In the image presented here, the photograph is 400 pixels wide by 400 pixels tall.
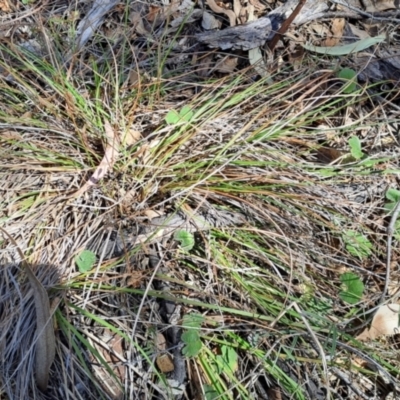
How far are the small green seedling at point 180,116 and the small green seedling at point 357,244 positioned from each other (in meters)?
0.61

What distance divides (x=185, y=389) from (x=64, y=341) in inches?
14.1

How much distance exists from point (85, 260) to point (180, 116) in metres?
0.55

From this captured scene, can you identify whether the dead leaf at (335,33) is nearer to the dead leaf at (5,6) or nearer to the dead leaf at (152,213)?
the dead leaf at (152,213)

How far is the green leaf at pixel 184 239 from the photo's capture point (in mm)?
1572

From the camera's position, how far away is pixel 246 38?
1965mm

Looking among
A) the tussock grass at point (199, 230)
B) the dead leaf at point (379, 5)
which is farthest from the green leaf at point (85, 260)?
the dead leaf at point (379, 5)

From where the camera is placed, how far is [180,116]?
1.72 m

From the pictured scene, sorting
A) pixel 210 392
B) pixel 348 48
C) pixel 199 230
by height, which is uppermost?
pixel 348 48

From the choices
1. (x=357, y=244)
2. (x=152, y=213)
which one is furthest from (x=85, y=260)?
(x=357, y=244)

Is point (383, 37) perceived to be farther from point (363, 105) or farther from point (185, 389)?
point (185, 389)

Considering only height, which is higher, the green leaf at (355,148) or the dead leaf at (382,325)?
the green leaf at (355,148)

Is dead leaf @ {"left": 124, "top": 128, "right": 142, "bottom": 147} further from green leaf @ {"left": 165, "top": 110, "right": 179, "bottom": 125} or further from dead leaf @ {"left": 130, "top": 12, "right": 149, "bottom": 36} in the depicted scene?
dead leaf @ {"left": 130, "top": 12, "right": 149, "bottom": 36}

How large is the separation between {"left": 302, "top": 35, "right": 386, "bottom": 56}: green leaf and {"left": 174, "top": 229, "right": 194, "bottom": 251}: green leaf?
2.83 ft

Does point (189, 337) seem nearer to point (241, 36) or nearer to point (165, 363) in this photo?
point (165, 363)
